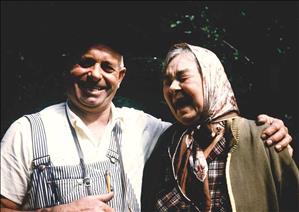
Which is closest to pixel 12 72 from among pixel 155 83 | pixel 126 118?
pixel 155 83

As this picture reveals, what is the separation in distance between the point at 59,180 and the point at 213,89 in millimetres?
1137

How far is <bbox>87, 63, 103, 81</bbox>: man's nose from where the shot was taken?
2.87 m

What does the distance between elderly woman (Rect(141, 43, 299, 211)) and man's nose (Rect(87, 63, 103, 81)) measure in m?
Answer: 0.45

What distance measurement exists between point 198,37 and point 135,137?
1.65 metres

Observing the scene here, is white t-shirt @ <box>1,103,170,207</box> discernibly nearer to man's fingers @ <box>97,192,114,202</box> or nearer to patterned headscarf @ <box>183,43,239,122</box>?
man's fingers @ <box>97,192,114,202</box>

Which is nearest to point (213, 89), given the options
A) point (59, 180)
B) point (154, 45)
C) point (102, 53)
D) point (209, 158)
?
point (209, 158)

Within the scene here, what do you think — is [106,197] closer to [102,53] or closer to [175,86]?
[175,86]

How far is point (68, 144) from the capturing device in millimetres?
2781

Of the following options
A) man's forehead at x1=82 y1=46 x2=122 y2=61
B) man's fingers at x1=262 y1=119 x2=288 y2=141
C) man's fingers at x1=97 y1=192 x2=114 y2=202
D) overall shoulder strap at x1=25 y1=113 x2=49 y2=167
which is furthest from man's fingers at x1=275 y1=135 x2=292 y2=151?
overall shoulder strap at x1=25 y1=113 x2=49 y2=167

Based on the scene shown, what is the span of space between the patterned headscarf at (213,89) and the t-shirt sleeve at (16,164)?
1139mm

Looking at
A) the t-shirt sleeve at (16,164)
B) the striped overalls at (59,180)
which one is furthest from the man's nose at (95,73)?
the t-shirt sleeve at (16,164)

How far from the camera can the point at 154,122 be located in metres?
3.24

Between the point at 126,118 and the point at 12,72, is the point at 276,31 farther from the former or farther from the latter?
the point at 12,72

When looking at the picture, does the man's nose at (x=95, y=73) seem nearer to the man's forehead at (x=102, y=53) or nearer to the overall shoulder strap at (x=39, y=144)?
the man's forehead at (x=102, y=53)
